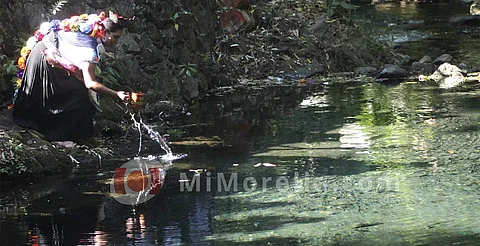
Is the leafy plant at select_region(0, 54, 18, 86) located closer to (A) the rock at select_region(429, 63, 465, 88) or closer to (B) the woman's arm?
(B) the woman's arm

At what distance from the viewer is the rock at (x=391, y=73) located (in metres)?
13.3

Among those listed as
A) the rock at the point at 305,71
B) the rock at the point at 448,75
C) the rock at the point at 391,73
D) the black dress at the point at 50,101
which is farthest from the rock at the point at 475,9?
the black dress at the point at 50,101

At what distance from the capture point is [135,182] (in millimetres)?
7086

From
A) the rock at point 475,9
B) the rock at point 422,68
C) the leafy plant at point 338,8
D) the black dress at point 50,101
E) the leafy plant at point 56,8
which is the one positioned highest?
the rock at point 475,9

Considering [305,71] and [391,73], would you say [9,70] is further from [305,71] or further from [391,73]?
[391,73]

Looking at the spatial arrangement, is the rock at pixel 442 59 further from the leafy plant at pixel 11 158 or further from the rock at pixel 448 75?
the leafy plant at pixel 11 158

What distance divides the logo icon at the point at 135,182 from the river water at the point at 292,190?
8 centimetres

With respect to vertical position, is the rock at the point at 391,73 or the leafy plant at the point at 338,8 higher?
the leafy plant at the point at 338,8

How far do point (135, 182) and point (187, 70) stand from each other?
4754mm

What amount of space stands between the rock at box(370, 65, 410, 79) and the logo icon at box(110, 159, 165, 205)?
6.62 metres

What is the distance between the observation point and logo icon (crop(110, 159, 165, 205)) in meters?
6.61

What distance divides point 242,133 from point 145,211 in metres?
3.23

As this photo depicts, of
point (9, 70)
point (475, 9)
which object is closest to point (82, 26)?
point (9, 70)

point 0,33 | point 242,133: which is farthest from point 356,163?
point 0,33
